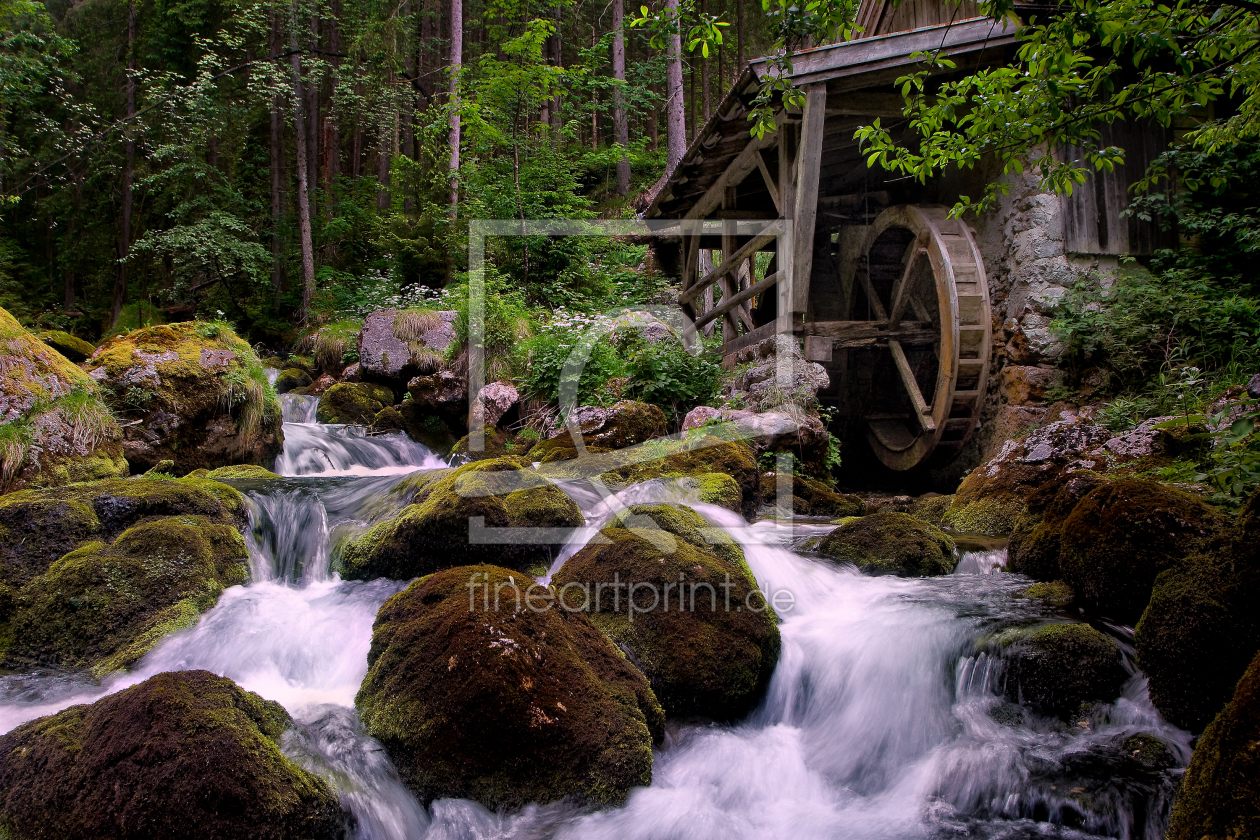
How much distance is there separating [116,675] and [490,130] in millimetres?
10844

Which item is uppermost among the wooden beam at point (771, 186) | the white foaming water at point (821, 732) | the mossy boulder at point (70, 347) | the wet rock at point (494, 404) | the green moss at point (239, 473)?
the wooden beam at point (771, 186)

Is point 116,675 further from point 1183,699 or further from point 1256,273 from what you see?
point 1256,273

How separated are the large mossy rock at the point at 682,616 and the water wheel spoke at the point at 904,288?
664 cm

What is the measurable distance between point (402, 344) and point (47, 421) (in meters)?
5.95

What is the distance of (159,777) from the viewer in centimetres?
218

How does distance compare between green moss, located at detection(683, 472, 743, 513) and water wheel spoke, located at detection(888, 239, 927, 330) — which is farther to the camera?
water wheel spoke, located at detection(888, 239, 927, 330)

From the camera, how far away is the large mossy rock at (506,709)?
2752 mm

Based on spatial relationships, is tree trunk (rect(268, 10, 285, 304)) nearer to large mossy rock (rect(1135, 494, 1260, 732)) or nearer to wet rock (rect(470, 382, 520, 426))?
wet rock (rect(470, 382, 520, 426))

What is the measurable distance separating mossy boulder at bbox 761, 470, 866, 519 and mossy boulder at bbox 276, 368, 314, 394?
9249 millimetres

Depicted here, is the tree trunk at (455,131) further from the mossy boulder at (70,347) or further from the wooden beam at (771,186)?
the wooden beam at (771,186)

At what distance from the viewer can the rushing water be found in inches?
107

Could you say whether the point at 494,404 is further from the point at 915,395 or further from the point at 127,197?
the point at 127,197

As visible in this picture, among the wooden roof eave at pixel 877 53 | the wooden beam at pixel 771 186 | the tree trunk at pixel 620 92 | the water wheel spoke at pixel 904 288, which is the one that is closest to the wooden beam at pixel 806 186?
the wooden roof eave at pixel 877 53

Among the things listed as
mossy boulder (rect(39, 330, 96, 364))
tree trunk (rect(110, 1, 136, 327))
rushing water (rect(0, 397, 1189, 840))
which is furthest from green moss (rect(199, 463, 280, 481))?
tree trunk (rect(110, 1, 136, 327))
